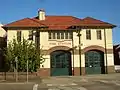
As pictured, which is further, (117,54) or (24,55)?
(117,54)

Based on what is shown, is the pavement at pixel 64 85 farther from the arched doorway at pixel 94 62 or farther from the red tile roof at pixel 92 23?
the red tile roof at pixel 92 23

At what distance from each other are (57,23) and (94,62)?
9.70 m

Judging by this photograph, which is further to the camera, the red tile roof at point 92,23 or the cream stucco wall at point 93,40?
the red tile roof at point 92,23

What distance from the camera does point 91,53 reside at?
50.7m

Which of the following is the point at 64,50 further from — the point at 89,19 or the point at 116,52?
the point at 116,52

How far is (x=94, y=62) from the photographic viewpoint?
5044 centimetres

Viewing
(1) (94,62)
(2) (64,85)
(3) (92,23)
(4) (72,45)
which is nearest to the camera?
(2) (64,85)

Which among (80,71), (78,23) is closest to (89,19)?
(78,23)

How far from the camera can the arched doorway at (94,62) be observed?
164 ft

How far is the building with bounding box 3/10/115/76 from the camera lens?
49.4 metres

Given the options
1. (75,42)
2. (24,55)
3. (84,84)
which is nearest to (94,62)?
(75,42)

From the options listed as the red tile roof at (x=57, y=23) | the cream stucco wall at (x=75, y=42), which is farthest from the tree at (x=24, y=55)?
the red tile roof at (x=57, y=23)

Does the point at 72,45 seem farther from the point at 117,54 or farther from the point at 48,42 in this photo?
the point at 117,54

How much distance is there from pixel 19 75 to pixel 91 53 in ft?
55.2
